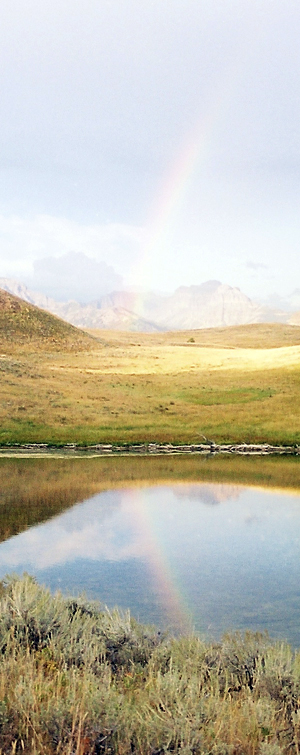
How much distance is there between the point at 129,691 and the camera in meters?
9.27

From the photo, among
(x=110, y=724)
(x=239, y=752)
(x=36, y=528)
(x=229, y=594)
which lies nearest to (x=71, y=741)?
(x=110, y=724)

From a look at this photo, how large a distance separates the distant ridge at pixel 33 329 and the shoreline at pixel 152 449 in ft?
218

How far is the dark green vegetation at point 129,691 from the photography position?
7727 mm

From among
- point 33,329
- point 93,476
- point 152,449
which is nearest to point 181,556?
point 93,476

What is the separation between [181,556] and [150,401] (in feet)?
147

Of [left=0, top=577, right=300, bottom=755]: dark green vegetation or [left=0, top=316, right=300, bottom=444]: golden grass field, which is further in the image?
[left=0, top=316, right=300, bottom=444]: golden grass field

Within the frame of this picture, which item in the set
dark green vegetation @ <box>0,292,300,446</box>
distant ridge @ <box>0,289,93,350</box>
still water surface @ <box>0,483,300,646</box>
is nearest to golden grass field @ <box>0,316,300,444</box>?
dark green vegetation @ <box>0,292,300,446</box>

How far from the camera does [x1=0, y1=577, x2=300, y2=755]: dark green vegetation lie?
7.73 metres

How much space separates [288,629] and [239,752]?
22.2 ft

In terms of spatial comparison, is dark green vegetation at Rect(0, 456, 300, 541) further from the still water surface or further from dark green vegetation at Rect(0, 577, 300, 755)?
dark green vegetation at Rect(0, 577, 300, 755)

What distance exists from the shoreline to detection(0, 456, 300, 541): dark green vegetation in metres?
2.90

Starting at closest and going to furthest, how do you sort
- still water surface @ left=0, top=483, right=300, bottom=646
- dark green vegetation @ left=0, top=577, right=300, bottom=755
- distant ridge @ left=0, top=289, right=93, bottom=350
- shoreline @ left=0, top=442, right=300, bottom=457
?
dark green vegetation @ left=0, top=577, right=300, bottom=755 < still water surface @ left=0, top=483, right=300, bottom=646 < shoreline @ left=0, top=442, right=300, bottom=457 < distant ridge @ left=0, top=289, right=93, bottom=350

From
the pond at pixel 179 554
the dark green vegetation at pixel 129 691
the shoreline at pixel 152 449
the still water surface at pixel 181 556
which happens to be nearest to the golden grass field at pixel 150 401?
the shoreline at pixel 152 449

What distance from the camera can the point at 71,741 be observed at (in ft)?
24.8
